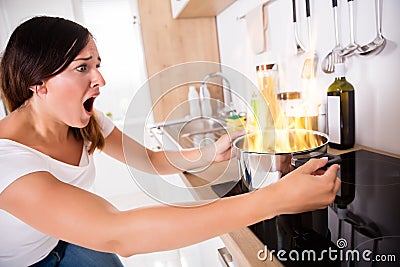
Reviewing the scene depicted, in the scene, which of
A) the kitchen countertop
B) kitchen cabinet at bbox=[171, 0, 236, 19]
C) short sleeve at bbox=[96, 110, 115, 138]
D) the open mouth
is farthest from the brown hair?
kitchen cabinet at bbox=[171, 0, 236, 19]

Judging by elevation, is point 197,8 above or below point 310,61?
above

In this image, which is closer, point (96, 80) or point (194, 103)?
point (96, 80)

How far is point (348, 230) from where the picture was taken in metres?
0.52

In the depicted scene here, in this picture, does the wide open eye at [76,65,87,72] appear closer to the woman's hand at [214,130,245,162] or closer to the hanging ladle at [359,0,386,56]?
Result: the woman's hand at [214,130,245,162]

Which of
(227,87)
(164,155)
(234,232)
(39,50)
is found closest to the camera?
(234,232)

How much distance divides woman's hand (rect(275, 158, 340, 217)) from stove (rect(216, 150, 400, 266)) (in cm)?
7

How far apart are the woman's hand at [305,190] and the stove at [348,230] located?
0.07m

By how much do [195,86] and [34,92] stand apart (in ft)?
5.15

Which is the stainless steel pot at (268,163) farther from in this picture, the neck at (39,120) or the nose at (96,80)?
the neck at (39,120)

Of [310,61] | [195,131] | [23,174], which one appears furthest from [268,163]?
[195,131]

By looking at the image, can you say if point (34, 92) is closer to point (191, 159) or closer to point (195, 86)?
point (191, 159)

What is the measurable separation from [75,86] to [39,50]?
0.37 ft

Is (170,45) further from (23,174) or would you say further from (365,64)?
(23,174)

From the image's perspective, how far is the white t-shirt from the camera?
0.57 metres
